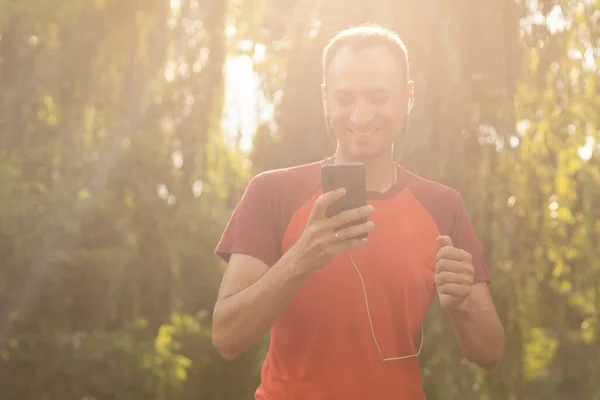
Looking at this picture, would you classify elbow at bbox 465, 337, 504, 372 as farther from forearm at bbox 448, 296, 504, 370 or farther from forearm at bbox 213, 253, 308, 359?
forearm at bbox 213, 253, 308, 359

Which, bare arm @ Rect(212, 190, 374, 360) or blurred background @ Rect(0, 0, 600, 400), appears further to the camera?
blurred background @ Rect(0, 0, 600, 400)

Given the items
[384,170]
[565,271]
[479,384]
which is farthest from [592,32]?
[384,170]

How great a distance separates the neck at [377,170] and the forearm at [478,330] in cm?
40

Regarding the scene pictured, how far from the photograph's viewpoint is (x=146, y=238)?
759 cm

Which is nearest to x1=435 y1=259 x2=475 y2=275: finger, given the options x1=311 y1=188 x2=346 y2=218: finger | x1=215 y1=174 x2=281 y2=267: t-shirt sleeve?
x1=311 y1=188 x2=346 y2=218: finger

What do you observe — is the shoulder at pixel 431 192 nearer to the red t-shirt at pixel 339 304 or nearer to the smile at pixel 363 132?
the red t-shirt at pixel 339 304

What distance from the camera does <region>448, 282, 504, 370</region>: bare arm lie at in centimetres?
237

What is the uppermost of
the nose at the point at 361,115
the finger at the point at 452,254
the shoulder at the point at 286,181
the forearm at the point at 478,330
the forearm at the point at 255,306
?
the nose at the point at 361,115

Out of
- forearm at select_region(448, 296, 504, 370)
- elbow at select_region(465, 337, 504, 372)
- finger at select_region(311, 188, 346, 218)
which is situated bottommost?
elbow at select_region(465, 337, 504, 372)

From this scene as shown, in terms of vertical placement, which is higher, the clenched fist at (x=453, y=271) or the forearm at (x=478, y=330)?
the clenched fist at (x=453, y=271)

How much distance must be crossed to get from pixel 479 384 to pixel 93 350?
3082 mm

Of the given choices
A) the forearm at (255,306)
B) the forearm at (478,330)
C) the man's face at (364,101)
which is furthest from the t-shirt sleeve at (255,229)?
the forearm at (478,330)

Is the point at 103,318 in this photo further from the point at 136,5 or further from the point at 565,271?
the point at 565,271

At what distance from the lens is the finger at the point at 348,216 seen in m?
1.96
